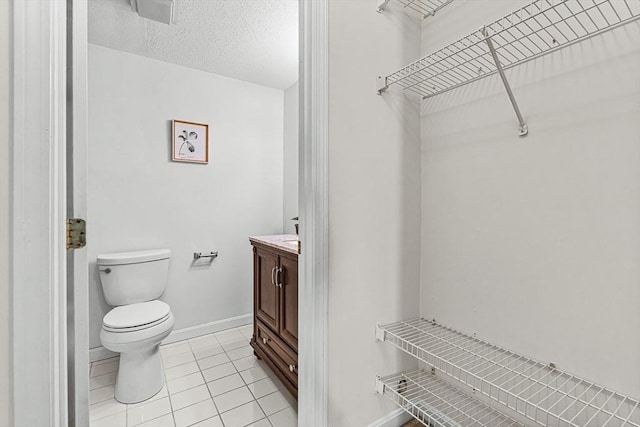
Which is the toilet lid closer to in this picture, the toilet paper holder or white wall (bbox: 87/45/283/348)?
white wall (bbox: 87/45/283/348)

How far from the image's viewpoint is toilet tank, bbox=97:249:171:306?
193 cm

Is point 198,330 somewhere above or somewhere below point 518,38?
below

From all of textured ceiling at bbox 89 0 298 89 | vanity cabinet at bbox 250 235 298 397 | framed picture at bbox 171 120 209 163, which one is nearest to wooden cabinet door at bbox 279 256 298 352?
vanity cabinet at bbox 250 235 298 397

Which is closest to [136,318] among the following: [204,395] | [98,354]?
[204,395]

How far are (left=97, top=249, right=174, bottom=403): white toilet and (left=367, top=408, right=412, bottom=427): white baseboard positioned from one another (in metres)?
1.28

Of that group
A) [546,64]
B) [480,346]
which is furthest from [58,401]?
[546,64]

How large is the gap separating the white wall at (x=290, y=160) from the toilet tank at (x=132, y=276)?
44.4 inches

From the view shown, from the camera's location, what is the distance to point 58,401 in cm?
67

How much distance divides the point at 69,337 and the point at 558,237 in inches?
58.1

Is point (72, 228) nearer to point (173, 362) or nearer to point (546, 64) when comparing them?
point (546, 64)

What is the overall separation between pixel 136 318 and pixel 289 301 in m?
0.93

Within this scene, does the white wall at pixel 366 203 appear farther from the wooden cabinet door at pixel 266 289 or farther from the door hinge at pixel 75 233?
the door hinge at pixel 75 233

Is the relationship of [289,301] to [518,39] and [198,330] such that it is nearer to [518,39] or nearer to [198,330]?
[198,330]

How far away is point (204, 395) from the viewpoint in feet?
5.47
